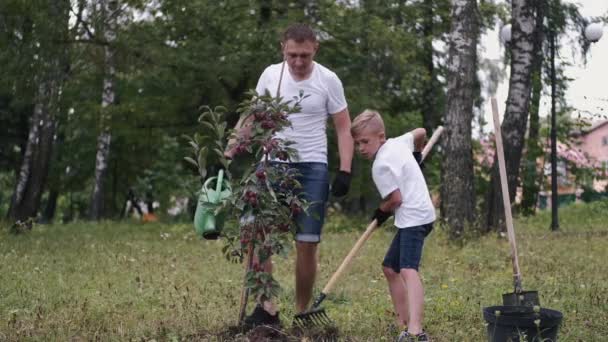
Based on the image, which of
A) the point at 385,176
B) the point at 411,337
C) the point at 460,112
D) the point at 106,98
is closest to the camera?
the point at 411,337

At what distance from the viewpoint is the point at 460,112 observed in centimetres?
1052

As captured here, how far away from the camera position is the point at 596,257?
877 centimetres

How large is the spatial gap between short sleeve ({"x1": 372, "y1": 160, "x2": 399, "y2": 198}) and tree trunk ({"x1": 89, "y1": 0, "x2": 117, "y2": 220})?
33.3 feet

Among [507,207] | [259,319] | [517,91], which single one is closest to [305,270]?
[259,319]

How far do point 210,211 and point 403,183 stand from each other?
115 centimetres

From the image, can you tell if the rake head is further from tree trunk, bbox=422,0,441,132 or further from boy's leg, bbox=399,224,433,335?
tree trunk, bbox=422,0,441,132

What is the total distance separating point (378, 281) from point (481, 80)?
66.9 feet

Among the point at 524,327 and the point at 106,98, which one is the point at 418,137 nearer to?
the point at 524,327

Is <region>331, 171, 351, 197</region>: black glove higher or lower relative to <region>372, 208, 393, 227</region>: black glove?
higher

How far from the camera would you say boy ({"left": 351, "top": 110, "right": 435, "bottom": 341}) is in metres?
4.52

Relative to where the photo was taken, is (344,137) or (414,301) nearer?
(414,301)

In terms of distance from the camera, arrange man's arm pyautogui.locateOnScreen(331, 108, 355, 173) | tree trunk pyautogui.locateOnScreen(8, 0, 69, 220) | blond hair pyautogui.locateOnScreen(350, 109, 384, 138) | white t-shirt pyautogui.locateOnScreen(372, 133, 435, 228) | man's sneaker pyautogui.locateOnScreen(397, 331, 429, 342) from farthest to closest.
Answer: tree trunk pyautogui.locateOnScreen(8, 0, 69, 220) → man's arm pyautogui.locateOnScreen(331, 108, 355, 173) → blond hair pyautogui.locateOnScreen(350, 109, 384, 138) → white t-shirt pyautogui.locateOnScreen(372, 133, 435, 228) → man's sneaker pyautogui.locateOnScreen(397, 331, 429, 342)

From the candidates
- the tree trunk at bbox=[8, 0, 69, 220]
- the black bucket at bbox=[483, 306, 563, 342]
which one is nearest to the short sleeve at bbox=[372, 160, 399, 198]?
the black bucket at bbox=[483, 306, 563, 342]

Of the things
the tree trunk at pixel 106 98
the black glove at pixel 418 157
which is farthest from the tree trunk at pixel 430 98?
the black glove at pixel 418 157
